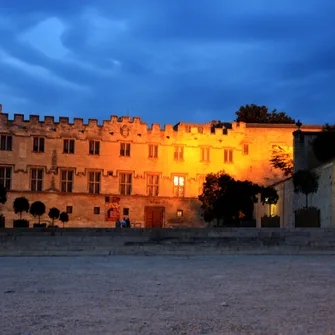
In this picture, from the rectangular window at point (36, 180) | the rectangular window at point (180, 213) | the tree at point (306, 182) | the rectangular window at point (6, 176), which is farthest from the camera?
the rectangular window at point (180, 213)

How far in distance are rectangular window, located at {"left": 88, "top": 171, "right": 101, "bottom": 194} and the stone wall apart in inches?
632

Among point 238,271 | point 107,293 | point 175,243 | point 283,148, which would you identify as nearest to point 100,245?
point 175,243

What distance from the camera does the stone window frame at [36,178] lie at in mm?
45156

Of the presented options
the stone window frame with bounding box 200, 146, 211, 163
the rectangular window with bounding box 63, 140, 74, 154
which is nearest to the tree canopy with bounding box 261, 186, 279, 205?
the stone window frame with bounding box 200, 146, 211, 163

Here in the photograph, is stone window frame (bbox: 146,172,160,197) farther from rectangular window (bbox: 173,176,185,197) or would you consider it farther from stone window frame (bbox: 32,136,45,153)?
stone window frame (bbox: 32,136,45,153)

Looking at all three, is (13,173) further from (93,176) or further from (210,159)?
(210,159)

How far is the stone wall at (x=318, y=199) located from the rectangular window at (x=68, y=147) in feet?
60.4

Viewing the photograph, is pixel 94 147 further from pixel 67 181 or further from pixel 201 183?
pixel 201 183

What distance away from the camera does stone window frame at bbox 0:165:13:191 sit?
44.6 meters

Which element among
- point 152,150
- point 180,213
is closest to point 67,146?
point 152,150

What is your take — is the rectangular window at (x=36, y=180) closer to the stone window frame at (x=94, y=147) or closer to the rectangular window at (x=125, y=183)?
the stone window frame at (x=94, y=147)

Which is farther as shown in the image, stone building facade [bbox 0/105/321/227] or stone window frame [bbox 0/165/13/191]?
stone building facade [bbox 0/105/321/227]

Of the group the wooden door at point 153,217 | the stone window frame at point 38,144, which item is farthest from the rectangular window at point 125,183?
the stone window frame at point 38,144

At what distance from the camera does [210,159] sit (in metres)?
48.8
